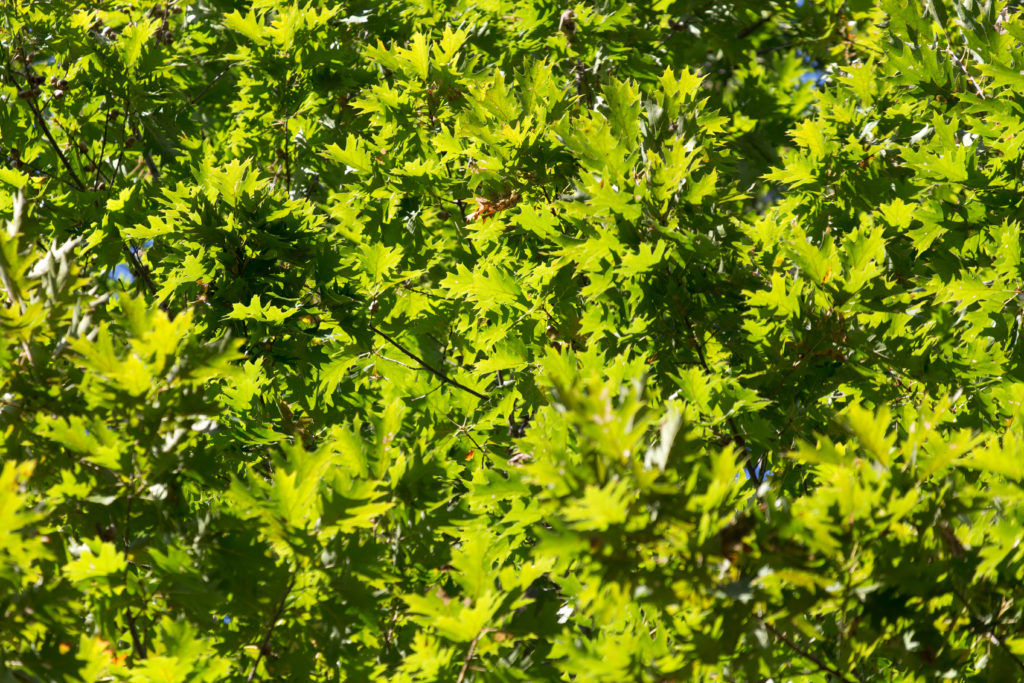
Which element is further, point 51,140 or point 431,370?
point 51,140

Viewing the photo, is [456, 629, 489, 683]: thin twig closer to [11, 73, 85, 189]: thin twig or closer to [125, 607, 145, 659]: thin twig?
[125, 607, 145, 659]: thin twig

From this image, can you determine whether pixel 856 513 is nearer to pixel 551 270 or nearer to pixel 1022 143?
pixel 551 270

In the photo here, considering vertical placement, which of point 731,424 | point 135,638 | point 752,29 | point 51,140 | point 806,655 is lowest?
point 806,655

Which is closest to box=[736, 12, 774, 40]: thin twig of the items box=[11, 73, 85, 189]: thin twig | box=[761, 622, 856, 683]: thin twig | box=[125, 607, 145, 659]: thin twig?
box=[11, 73, 85, 189]: thin twig

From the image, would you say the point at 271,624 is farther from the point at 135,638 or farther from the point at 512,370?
the point at 512,370

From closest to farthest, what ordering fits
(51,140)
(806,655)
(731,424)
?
1. (806,655)
2. (731,424)
3. (51,140)

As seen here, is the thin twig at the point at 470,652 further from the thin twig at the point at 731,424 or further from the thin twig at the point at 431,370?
the thin twig at the point at 431,370

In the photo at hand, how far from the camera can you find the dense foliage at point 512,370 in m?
2.13

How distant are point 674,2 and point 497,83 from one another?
223cm

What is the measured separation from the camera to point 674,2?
5.39 metres

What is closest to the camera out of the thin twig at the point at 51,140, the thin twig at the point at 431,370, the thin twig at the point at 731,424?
the thin twig at the point at 731,424

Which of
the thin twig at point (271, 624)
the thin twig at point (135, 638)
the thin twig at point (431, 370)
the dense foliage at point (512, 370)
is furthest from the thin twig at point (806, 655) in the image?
the thin twig at point (431, 370)

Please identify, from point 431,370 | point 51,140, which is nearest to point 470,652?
point 431,370

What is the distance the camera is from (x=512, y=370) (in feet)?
→ 12.2
